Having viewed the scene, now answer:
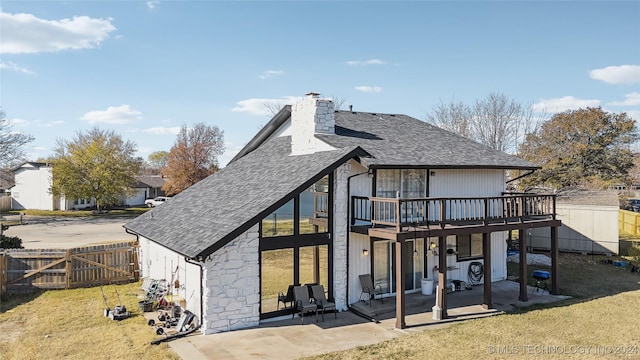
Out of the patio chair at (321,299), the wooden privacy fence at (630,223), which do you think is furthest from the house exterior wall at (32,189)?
the wooden privacy fence at (630,223)

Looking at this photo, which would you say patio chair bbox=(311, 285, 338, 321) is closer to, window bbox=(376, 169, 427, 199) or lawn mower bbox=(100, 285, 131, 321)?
window bbox=(376, 169, 427, 199)

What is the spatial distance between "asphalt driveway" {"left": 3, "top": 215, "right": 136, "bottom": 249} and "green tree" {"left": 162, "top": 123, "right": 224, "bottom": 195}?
7.19 meters

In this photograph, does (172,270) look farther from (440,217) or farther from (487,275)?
(487,275)

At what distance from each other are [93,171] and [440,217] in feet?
126

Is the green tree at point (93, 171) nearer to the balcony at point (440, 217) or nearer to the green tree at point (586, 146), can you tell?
the balcony at point (440, 217)

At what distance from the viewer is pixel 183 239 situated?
37.1ft

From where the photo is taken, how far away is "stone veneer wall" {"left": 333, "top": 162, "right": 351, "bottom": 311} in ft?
40.1

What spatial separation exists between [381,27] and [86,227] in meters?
27.1

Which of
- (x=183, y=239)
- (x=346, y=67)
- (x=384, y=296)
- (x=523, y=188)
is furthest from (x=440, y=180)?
(x=523, y=188)

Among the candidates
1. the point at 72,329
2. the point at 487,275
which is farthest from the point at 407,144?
the point at 72,329

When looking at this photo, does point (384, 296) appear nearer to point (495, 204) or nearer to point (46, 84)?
point (495, 204)

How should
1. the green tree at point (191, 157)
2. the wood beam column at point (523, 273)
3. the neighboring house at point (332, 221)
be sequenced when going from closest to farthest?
the neighboring house at point (332, 221) < the wood beam column at point (523, 273) < the green tree at point (191, 157)

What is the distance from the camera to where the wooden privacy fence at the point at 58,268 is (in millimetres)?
14539

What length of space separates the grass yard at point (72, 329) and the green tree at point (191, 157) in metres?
30.6
